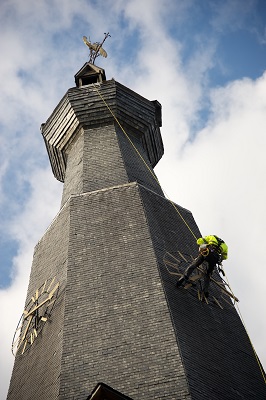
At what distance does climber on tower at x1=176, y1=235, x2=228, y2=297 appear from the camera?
1015 centimetres

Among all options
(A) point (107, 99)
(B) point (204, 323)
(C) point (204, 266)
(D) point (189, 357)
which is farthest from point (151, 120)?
(D) point (189, 357)

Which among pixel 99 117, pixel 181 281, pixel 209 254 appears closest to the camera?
pixel 209 254

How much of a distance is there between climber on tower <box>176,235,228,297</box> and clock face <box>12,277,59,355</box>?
2.40 m

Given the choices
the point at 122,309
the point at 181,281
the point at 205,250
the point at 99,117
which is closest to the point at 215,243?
the point at 205,250

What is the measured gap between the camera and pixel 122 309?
9656mm

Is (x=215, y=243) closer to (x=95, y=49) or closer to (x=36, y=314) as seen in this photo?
(x=36, y=314)

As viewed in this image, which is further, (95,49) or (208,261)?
(95,49)

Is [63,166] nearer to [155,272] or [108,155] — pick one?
[108,155]

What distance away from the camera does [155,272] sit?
1032 centimetres

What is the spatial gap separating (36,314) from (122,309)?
2.09 metres

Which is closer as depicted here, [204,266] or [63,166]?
[204,266]

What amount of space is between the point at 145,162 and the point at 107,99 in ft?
7.66

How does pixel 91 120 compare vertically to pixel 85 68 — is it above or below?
below

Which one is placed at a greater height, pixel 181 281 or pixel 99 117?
pixel 99 117
